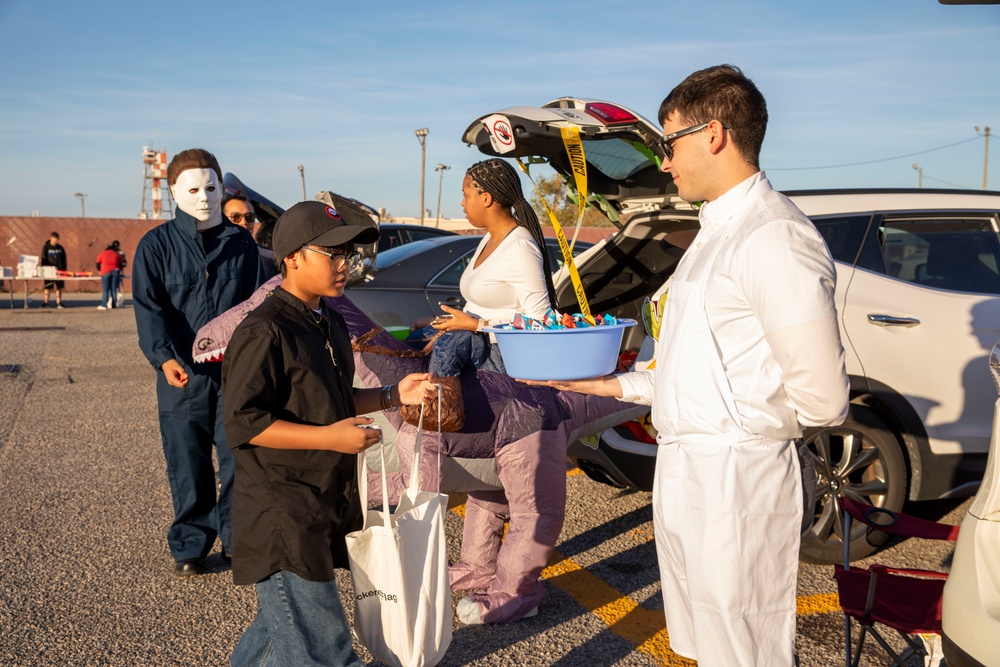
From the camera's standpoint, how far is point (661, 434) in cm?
230

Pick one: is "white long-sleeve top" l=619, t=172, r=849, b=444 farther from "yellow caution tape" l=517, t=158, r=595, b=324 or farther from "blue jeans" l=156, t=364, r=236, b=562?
"blue jeans" l=156, t=364, r=236, b=562

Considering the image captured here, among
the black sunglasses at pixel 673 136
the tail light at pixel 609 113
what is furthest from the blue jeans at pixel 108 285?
the black sunglasses at pixel 673 136

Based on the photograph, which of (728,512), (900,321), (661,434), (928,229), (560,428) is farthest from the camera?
(928,229)

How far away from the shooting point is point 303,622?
8.55ft

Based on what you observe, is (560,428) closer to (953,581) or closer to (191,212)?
(953,581)

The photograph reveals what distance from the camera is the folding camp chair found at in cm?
294

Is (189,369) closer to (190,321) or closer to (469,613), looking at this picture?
(190,321)

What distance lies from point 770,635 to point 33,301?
2582 cm

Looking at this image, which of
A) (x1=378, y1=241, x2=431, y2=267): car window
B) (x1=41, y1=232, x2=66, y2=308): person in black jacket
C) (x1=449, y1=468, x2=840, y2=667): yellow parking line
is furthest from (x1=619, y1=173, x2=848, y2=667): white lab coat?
(x1=41, y1=232, x2=66, y2=308): person in black jacket

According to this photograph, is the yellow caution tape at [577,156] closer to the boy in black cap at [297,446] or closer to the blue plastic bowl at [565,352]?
the blue plastic bowl at [565,352]

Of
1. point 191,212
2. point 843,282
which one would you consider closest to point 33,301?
point 191,212

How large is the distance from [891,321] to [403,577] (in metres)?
3.00

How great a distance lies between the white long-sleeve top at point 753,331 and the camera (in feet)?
6.45

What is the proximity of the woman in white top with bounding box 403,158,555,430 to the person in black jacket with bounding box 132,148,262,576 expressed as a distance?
132 cm
